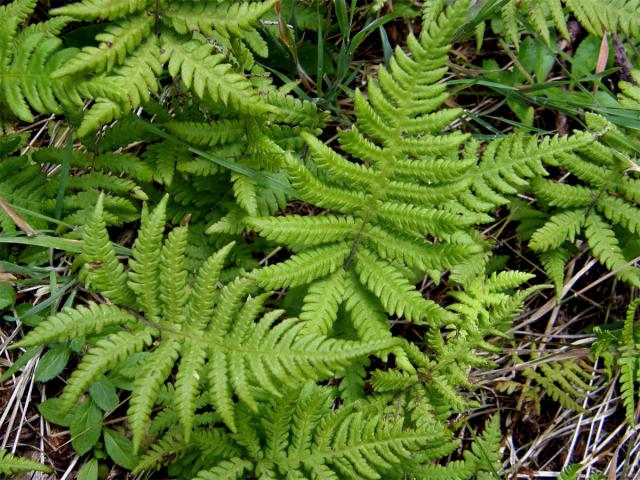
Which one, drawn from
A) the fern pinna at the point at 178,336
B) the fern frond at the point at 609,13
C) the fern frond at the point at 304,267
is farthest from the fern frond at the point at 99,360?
the fern frond at the point at 609,13

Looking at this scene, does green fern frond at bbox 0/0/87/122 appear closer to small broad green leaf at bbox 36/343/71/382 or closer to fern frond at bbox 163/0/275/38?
fern frond at bbox 163/0/275/38

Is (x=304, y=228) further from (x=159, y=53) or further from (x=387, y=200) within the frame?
(x=159, y=53)

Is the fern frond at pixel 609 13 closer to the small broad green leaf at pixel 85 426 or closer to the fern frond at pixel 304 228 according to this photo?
the fern frond at pixel 304 228

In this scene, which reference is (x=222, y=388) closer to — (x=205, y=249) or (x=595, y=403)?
(x=205, y=249)

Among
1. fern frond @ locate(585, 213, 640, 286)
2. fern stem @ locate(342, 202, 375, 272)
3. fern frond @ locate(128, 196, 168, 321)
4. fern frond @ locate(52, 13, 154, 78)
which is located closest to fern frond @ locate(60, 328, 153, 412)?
fern frond @ locate(128, 196, 168, 321)

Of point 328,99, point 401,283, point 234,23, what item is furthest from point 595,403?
point 234,23

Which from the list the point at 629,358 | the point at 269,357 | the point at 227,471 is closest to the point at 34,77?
the point at 269,357
